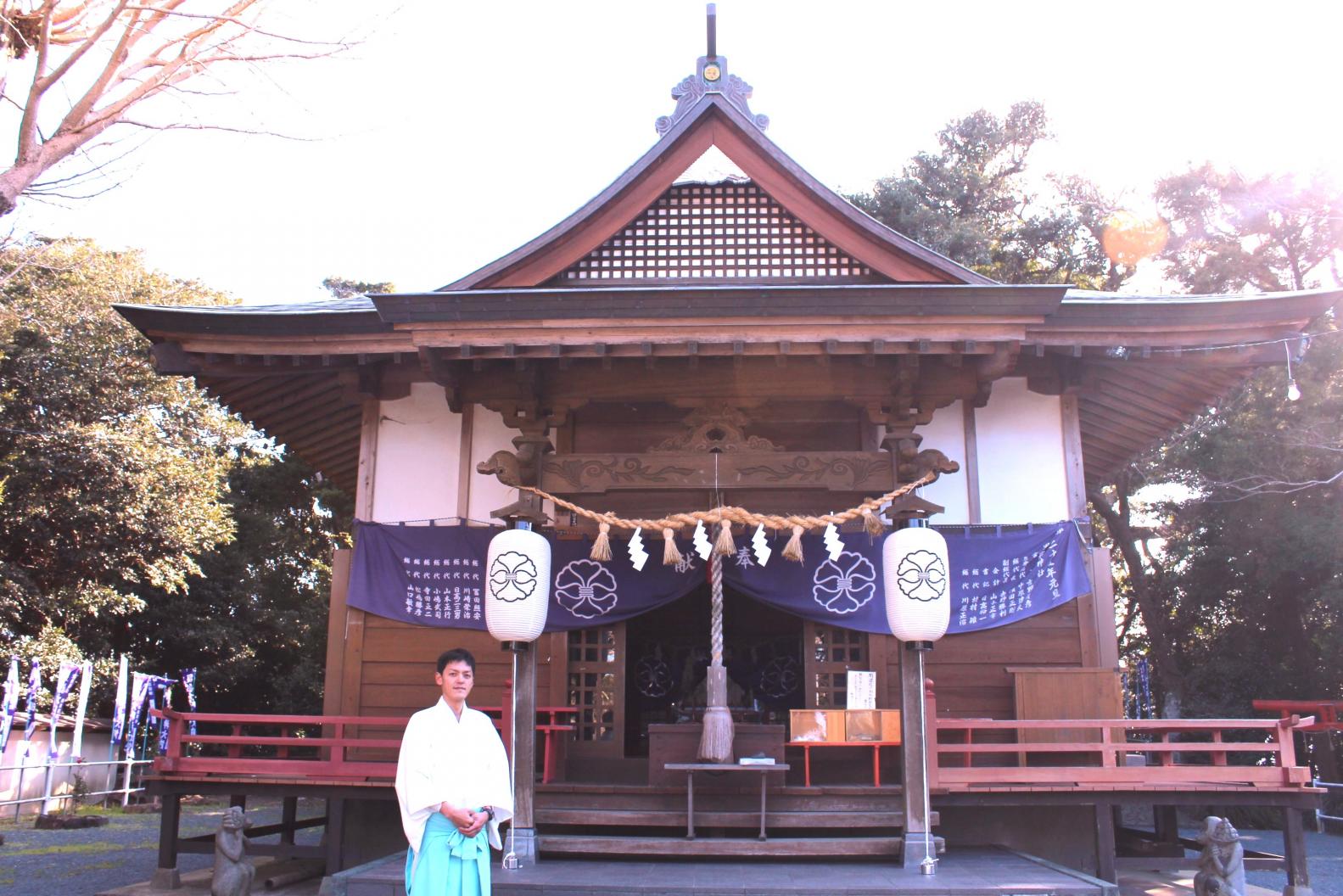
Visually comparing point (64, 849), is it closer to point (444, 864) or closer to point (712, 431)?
point (712, 431)

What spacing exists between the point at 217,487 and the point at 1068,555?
→ 21.5 meters

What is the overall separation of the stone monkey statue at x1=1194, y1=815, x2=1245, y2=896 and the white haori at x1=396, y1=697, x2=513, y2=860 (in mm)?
5703

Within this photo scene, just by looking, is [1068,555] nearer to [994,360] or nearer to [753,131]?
[994,360]

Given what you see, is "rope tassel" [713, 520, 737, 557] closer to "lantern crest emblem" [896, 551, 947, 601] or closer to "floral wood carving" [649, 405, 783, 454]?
→ "floral wood carving" [649, 405, 783, 454]

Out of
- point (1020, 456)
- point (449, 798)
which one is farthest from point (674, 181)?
point (449, 798)

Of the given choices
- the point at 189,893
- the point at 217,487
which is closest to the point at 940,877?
the point at 189,893

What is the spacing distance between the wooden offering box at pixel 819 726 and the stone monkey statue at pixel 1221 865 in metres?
2.80

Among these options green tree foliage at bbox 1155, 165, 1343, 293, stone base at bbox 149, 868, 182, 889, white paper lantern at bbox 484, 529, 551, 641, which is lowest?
stone base at bbox 149, 868, 182, 889

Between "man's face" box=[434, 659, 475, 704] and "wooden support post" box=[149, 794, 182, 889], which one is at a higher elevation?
"man's face" box=[434, 659, 475, 704]

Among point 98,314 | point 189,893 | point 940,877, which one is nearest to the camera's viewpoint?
point 940,877

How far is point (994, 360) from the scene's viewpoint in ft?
27.5

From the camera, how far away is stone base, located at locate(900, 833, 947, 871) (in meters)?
7.45

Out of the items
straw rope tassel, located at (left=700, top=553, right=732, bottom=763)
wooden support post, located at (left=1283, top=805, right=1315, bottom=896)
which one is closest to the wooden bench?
straw rope tassel, located at (left=700, top=553, right=732, bottom=763)

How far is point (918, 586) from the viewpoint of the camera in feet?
25.8
